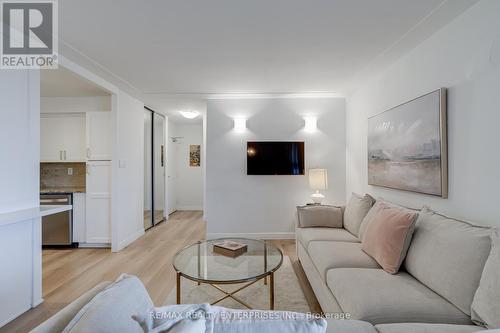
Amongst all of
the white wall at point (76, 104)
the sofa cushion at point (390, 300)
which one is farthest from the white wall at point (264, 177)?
the sofa cushion at point (390, 300)

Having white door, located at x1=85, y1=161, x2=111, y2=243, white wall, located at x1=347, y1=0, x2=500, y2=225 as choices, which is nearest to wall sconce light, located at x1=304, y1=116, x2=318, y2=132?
white wall, located at x1=347, y1=0, x2=500, y2=225

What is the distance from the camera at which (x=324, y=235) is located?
2662 mm

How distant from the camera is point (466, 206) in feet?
5.89

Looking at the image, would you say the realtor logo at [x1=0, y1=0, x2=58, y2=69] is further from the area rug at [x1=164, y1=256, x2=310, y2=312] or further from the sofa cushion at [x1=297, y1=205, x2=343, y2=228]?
the sofa cushion at [x1=297, y1=205, x2=343, y2=228]

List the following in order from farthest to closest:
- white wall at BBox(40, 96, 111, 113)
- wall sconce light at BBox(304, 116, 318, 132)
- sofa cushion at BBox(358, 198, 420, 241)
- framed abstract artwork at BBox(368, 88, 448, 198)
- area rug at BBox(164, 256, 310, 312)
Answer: wall sconce light at BBox(304, 116, 318, 132) → white wall at BBox(40, 96, 111, 113) → sofa cushion at BBox(358, 198, 420, 241) → area rug at BBox(164, 256, 310, 312) → framed abstract artwork at BBox(368, 88, 448, 198)

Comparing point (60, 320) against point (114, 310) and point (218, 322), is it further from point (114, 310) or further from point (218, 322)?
point (218, 322)

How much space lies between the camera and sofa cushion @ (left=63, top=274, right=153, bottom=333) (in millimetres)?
668

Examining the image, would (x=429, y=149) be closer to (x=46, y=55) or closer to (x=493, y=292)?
(x=493, y=292)

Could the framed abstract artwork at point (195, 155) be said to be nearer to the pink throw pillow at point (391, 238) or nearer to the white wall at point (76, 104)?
the white wall at point (76, 104)

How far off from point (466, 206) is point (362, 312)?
1221mm

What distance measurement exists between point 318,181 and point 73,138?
4.09 meters

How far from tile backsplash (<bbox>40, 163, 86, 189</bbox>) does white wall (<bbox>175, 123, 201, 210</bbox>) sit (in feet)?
9.13

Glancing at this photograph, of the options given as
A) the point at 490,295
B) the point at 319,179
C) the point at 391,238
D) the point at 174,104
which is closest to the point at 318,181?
the point at 319,179

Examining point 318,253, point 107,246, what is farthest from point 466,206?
point 107,246
